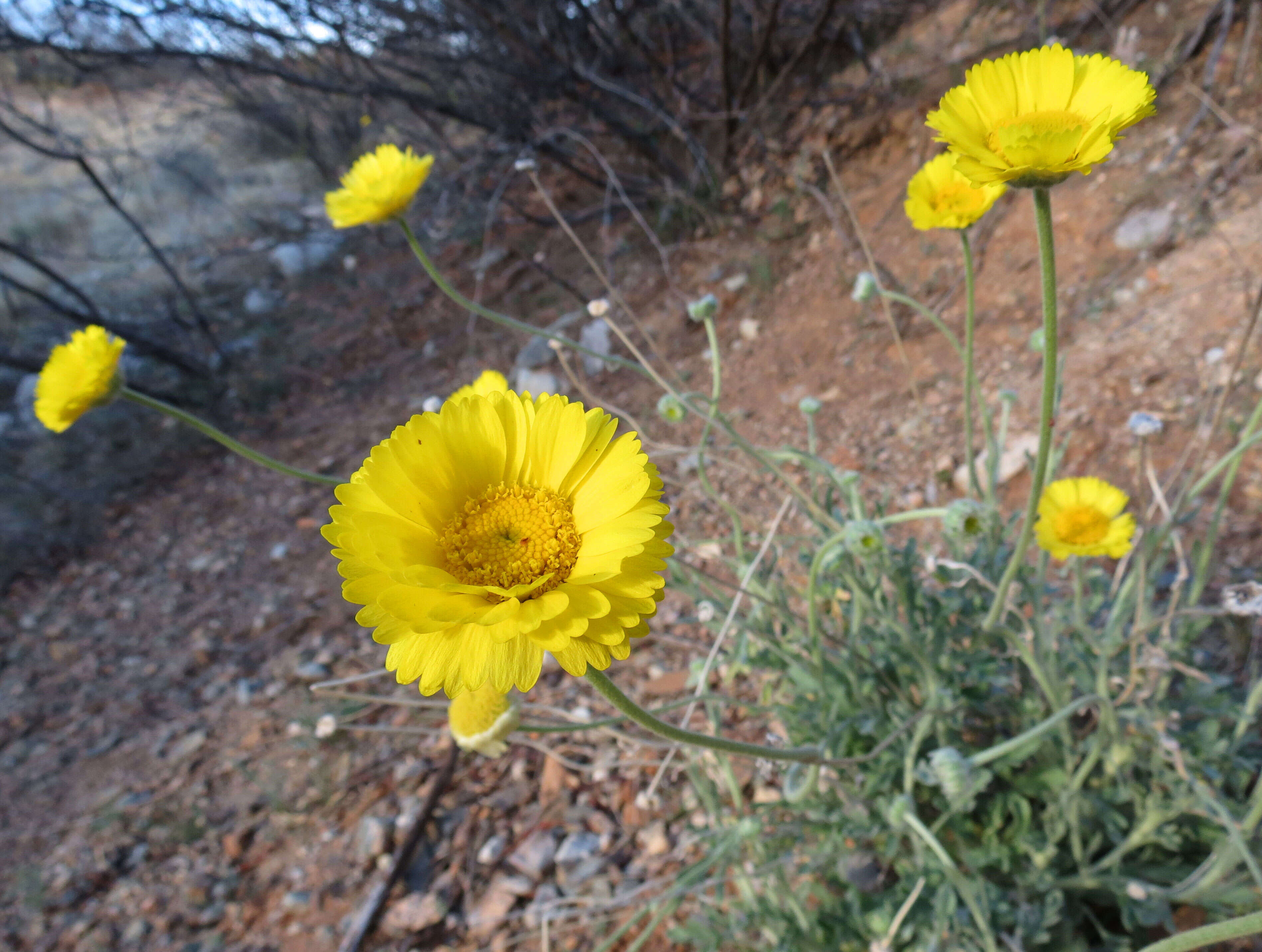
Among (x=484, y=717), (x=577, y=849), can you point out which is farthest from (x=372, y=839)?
(x=484, y=717)

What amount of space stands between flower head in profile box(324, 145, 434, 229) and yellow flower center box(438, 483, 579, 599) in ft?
4.00

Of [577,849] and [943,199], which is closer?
[943,199]

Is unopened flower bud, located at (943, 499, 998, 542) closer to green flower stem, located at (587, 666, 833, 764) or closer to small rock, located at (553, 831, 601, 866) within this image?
green flower stem, located at (587, 666, 833, 764)

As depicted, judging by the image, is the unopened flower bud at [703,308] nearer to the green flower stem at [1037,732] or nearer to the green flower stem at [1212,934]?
the green flower stem at [1037,732]

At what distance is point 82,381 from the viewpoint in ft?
6.37

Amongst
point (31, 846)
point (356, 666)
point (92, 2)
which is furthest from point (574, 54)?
point (31, 846)

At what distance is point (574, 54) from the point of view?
455 centimetres

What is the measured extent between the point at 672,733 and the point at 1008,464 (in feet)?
7.13

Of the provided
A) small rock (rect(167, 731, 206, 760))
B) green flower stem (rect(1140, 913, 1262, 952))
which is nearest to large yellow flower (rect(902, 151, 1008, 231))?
green flower stem (rect(1140, 913, 1262, 952))

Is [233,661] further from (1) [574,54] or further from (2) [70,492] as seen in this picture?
(1) [574,54]

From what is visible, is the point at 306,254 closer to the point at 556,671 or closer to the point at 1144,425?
the point at 556,671

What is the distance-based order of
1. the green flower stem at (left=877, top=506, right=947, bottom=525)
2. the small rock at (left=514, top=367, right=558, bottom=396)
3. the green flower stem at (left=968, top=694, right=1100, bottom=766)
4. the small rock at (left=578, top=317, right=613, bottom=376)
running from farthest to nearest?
1. the small rock at (left=578, top=317, right=613, bottom=376)
2. the small rock at (left=514, top=367, right=558, bottom=396)
3. the green flower stem at (left=877, top=506, right=947, bottom=525)
4. the green flower stem at (left=968, top=694, right=1100, bottom=766)

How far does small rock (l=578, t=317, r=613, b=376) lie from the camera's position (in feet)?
14.7

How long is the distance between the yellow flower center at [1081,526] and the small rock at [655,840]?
4.50 feet
